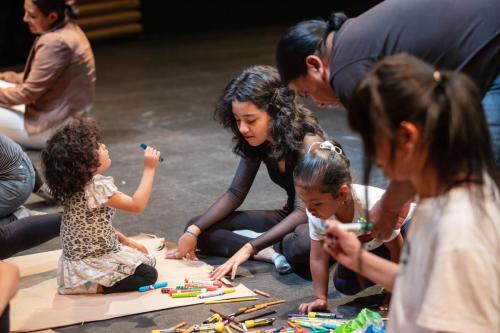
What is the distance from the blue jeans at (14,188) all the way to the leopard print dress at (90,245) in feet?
2.00

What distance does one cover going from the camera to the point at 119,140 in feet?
18.3

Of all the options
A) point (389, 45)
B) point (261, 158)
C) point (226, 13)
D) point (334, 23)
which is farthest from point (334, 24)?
point (226, 13)

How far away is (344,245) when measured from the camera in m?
1.81

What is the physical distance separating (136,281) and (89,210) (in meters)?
0.32

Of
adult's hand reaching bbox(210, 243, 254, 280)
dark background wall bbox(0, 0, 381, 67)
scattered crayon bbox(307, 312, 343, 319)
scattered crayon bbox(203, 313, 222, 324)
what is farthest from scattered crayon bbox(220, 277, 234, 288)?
dark background wall bbox(0, 0, 381, 67)

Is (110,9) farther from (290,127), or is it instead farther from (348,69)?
(348,69)

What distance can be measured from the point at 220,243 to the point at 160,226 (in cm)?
47

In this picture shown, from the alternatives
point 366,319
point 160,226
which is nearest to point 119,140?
Result: point 160,226

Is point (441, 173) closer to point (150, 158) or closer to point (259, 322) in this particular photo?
point (259, 322)

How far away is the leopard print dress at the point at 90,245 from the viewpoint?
3.15 m

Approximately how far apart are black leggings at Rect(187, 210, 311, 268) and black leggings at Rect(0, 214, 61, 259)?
565 millimetres

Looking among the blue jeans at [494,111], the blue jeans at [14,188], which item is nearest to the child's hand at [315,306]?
the blue jeans at [494,111]

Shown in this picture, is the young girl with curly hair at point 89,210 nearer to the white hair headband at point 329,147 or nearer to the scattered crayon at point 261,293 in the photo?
the scattered crayon at point 261,293

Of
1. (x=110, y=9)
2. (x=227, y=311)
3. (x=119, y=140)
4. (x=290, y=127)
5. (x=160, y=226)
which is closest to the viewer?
(x=227, y=311)
